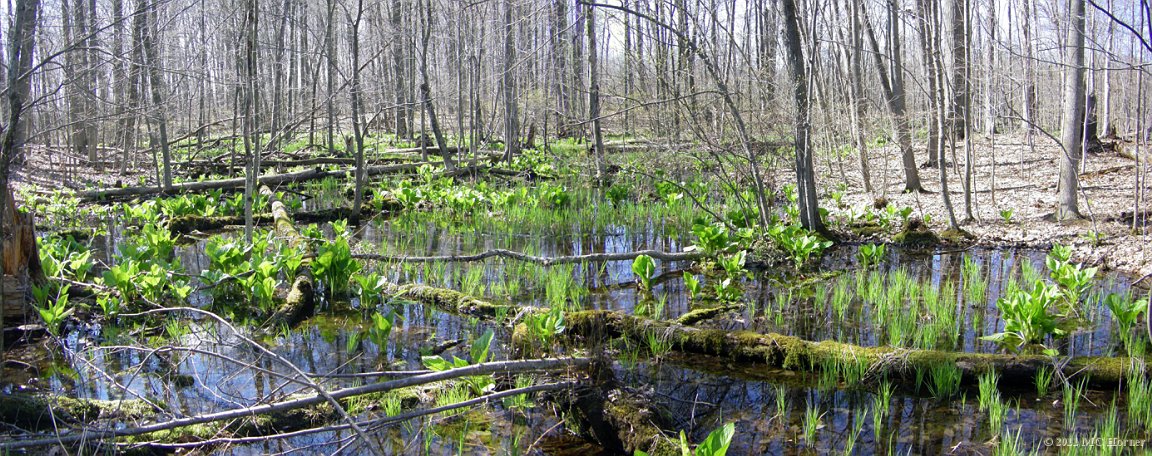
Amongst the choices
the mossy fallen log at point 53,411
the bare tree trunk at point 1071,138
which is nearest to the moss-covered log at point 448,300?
Result: the mossy fallen log at point 53,411

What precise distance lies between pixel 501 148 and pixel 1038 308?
1730 cm

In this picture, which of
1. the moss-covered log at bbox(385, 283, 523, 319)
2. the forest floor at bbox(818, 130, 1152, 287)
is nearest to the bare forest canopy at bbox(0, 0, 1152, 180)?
the forest floor at bbox(818, 130, 1152, 287)

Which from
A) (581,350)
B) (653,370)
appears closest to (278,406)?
(581,350)

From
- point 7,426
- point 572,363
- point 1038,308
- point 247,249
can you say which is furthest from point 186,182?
point 1038,308

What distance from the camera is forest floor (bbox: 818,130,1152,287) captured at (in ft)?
23.6

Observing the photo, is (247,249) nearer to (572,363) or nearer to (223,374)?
(223,374)

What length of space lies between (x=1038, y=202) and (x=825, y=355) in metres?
7.03

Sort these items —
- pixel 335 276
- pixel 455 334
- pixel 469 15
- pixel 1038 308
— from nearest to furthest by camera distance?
1. pixel 1038 308
2. pixel 455 334
3. pixel 335 276
4. pixel 469 15

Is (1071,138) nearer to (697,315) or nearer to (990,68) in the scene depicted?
(990,68)

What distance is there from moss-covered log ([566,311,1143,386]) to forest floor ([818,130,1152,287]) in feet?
9.74

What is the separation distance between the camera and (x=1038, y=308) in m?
4.55

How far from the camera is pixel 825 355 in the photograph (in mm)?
4312

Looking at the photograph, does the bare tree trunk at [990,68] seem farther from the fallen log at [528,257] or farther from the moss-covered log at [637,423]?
the moss-covered log at [637,423]

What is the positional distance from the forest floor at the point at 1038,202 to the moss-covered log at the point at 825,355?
2.97 meters
